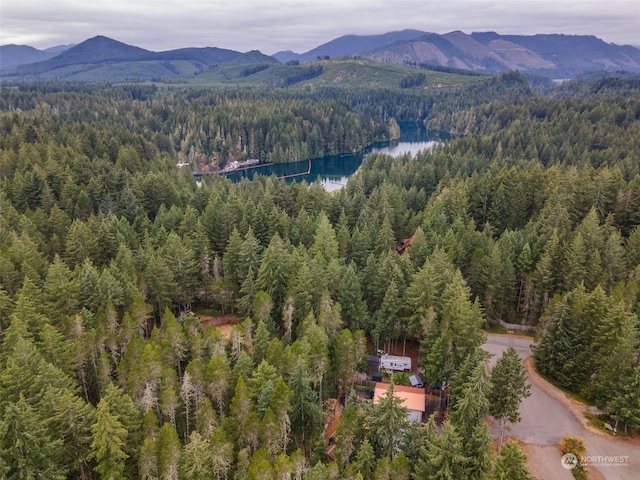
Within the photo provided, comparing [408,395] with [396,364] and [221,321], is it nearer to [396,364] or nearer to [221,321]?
[396,364]

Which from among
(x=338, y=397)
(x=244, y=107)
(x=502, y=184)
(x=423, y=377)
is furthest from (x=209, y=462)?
(x=244, y=107)

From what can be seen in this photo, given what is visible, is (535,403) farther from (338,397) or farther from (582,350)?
(338,397)

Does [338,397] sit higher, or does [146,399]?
[146,399]

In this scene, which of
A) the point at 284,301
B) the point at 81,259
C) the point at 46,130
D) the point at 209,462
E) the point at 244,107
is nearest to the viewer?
the point at 209,462

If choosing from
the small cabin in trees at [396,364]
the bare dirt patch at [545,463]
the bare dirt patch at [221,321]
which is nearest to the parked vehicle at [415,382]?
the small cabin in trees at [396,364]

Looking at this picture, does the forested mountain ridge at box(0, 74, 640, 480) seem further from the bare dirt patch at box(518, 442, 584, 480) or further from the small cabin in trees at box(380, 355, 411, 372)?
the bare dirt patch at box(518, 442, 584, 480)

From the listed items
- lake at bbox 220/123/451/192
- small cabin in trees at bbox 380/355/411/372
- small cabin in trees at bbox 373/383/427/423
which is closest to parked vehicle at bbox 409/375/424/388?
small cabin in trees at bbox 380/355/411/372

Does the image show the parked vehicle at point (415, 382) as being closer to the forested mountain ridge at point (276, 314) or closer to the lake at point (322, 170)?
the forested mountain ridge at point (276, 314)

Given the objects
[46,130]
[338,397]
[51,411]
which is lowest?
[338,397]
